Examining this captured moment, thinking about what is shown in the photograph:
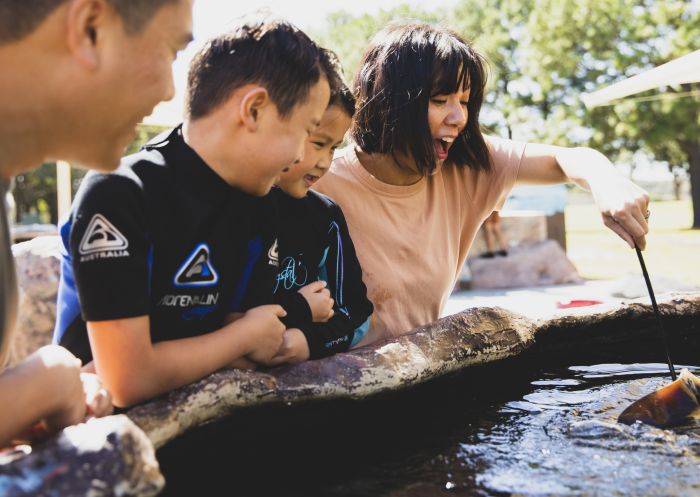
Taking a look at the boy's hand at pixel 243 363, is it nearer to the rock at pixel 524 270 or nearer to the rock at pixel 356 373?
the rock at pixel 356 373

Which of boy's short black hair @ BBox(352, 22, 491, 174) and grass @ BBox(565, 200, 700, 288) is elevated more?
boy's short black hair @ BBox(352, 22, 491, 174)

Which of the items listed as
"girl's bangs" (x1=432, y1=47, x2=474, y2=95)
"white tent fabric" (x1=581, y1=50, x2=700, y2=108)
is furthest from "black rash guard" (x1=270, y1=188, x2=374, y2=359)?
"white tent fabric" (x1=581, y1=50, x2=700, y2=108)

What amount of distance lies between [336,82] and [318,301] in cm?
59

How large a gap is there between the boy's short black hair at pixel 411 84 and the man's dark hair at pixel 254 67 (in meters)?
0.76

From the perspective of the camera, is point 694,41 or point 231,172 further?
point 694,41

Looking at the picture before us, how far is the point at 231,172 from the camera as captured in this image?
164cm

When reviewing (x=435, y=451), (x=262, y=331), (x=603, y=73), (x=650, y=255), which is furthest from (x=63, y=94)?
(x=603, y=73)

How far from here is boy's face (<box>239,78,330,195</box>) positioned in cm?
162

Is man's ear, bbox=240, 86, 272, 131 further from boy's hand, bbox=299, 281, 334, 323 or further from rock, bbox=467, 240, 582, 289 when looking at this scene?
rock, bbox=467, 240, 582, 289

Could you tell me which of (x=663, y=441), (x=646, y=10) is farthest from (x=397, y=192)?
(x=646, y=10)

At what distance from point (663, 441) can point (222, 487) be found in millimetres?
954

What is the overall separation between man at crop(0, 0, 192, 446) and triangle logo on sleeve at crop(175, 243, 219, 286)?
13.2 inches

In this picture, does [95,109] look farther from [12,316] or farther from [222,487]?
[222,487]

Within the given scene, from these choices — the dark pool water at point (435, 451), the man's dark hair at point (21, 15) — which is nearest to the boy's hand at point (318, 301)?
the dark pool water at point (435, 451)
